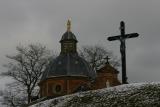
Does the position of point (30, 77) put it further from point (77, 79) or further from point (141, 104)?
point (141, 104)

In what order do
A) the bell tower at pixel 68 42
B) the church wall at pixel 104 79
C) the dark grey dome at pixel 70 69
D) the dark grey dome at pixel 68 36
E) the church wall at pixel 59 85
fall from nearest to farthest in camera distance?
the church wall at pixel 104 79
the church wall at pixel 59 85
the dark grey dome at pixel 70 69
the bell tower at pixel 68 42
the dark grey dome at pixel 68 36

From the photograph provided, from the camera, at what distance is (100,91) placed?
1842 cm

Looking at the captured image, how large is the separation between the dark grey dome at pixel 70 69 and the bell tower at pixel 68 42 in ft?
9.92

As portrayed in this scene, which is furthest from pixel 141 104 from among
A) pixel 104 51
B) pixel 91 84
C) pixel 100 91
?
pixel 104 51

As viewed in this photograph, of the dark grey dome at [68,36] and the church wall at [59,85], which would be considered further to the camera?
the dark grey dome at [68,36]

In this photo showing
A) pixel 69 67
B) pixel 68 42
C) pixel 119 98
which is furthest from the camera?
pixel 68 42

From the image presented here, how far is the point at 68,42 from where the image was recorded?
62.2 m

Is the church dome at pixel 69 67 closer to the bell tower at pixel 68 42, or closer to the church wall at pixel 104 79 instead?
the bell tower at pixel 68 42

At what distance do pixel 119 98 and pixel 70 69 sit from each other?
40.1m

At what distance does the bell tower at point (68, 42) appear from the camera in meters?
61.1

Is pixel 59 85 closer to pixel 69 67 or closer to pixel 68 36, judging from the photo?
pixel 69 67

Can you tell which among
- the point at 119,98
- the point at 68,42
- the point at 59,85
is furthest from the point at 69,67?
the point at 119,98

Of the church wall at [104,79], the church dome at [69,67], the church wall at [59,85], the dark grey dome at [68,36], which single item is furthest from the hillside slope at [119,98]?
the dark grey dome at [68,36]

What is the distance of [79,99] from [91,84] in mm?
33719
